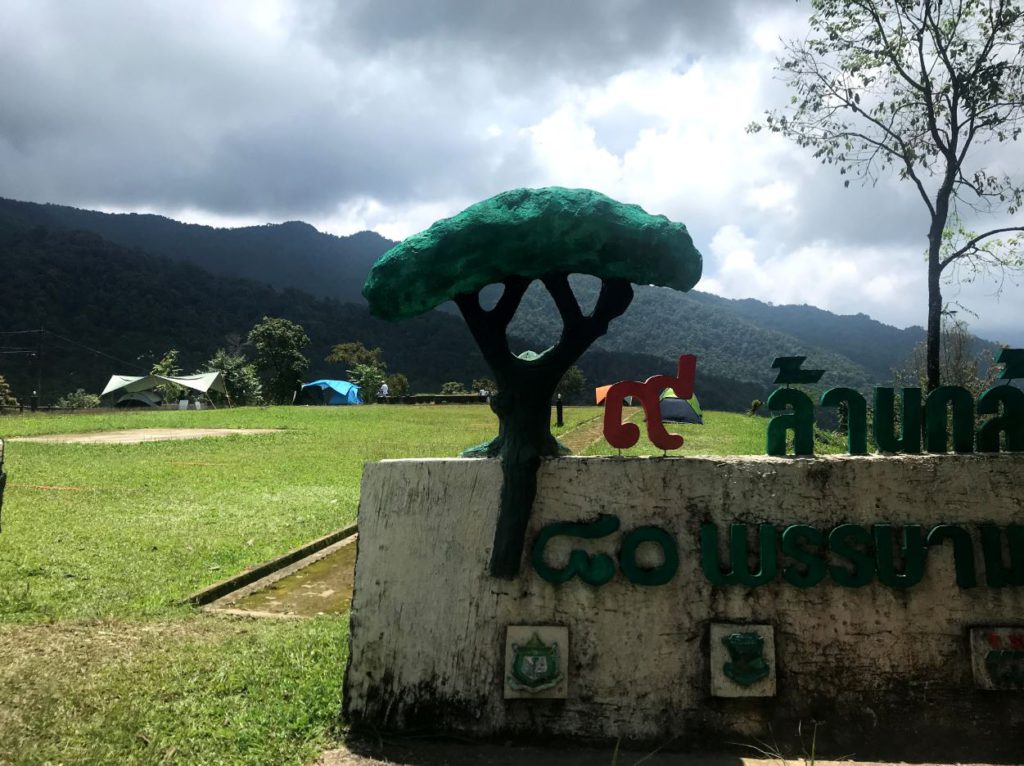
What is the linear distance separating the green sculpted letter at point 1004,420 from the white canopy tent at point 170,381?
42.7 metres

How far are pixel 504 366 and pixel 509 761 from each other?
2.10 meters

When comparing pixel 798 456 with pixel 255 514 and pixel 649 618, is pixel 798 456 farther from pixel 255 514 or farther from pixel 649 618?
pixel 255 514

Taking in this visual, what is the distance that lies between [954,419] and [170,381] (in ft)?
144

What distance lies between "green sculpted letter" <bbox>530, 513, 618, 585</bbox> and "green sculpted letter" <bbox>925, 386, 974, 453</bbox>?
74.0 inches

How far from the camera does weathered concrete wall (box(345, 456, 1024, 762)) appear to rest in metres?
3.88

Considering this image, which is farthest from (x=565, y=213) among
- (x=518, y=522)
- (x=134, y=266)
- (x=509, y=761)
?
(x=134, y=266)

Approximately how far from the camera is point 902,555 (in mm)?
3975

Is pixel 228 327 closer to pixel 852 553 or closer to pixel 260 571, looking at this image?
pixel 260 571

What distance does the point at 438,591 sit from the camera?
4.00m

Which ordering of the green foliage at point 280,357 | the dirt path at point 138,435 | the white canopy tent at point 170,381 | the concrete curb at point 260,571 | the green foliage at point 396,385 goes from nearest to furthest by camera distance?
1. the concrete curb at point 260,571
2. the dirt path at point 138,435
3. the white canopy tent at point 170,381
4. the green foliage at point 280,357
5. the green foliage at point 396,385

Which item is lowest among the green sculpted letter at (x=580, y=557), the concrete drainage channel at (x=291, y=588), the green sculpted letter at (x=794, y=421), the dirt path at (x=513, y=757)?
the dirt path at (x=513, y=757)

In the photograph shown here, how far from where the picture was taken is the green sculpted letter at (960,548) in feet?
12.9

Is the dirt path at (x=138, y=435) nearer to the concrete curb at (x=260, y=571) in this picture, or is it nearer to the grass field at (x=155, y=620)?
the grass field at (x=155, y=620)

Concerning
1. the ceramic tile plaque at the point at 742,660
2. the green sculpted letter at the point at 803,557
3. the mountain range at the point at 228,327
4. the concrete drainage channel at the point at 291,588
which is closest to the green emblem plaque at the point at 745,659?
the ceramic tile plaque at the point at 742,660
